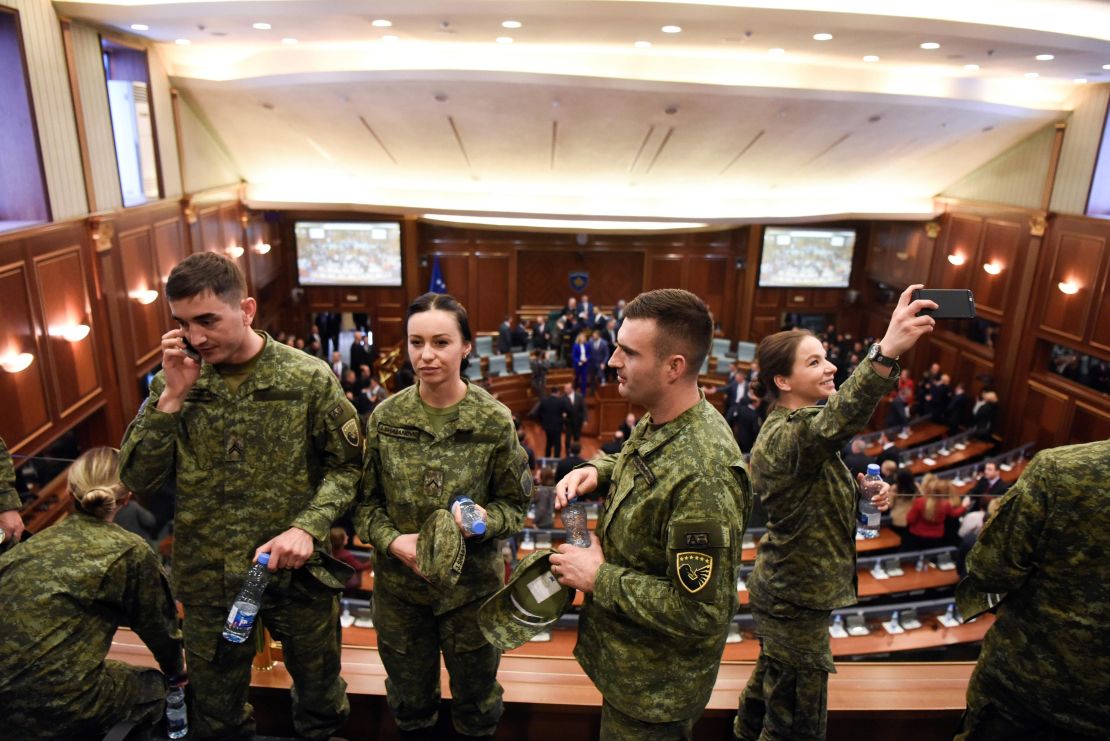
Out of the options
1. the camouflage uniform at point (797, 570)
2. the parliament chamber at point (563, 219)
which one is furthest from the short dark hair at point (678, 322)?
the parliament chamber at point (563, 219)

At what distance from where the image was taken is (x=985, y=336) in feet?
39.3

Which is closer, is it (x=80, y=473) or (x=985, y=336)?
(x=80, y=473)

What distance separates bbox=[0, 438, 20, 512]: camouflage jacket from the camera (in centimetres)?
257

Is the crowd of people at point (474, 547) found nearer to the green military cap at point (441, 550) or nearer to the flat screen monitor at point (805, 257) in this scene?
the green military cap at point (441, 550)

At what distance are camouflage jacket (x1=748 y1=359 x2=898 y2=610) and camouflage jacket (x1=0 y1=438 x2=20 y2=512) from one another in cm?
261

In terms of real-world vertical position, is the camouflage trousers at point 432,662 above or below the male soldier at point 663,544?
below

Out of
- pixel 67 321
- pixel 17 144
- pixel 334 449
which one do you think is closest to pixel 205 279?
pixel 334 449

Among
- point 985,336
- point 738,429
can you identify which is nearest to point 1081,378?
point 985,336

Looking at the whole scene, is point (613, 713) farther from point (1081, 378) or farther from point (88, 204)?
point (1081, 378)

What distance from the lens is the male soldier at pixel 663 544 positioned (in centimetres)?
159

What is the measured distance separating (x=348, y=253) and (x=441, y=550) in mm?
13222

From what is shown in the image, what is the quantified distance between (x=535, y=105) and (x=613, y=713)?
8532 mm

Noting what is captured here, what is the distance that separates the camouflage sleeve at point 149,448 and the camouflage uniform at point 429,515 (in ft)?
1.76

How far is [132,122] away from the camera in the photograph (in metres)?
8.17
